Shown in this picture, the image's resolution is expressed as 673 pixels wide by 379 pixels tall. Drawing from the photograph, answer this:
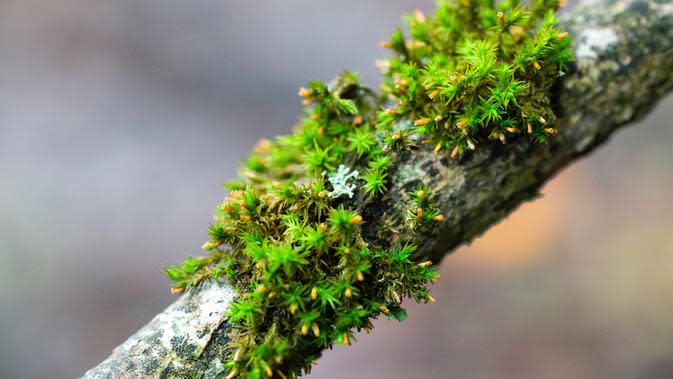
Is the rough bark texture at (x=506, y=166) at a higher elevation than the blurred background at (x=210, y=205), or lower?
lower

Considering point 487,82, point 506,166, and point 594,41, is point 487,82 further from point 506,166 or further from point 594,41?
point 594,41

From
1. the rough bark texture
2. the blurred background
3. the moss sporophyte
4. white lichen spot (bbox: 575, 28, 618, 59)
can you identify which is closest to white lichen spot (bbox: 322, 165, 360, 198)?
the moss sporophyte

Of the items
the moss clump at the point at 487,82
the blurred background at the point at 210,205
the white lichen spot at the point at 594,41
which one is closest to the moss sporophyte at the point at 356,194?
the moss clump at the point at 487,82

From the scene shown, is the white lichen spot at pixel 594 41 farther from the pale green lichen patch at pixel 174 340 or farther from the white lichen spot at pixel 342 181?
the pale green lichen patch at pixel 174 340

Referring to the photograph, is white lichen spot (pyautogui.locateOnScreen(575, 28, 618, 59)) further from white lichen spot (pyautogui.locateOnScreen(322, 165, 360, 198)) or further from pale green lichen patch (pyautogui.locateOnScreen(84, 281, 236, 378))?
pale green lichen patch (pyautogui.locateOnScreen(84, 281, 236, 378))

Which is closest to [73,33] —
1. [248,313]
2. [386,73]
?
[386,73]

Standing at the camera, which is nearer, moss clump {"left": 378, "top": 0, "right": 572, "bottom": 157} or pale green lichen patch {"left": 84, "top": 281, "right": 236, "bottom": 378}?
pale green lichen patch {"left": 84, "top": 281, "right": 236, "bottom": 378}

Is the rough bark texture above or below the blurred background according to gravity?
below

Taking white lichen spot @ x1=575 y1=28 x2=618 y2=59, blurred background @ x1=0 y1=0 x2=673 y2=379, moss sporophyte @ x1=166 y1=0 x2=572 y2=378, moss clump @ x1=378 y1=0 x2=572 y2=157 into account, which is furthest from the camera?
blurred background @ x1=0 y1=0 x2=673 y2=379

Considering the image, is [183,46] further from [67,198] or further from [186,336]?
[186,336]
